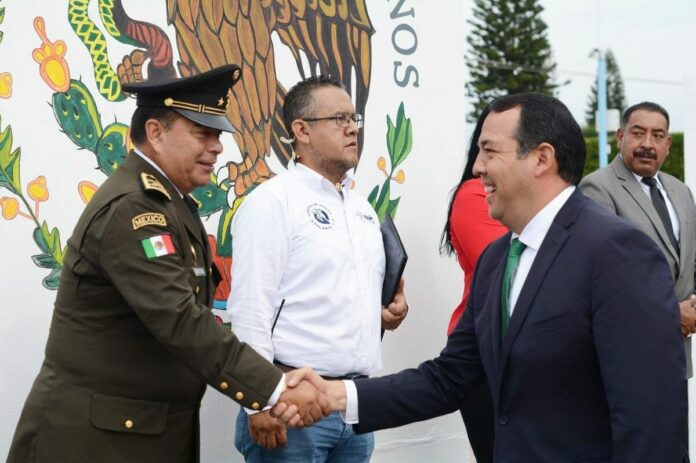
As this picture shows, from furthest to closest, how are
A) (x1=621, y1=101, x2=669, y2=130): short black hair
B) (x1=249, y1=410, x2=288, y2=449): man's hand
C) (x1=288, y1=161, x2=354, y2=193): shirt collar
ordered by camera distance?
1. (x1=621, y1=101, x2=669, y2=130): short black hair
2. (x1=288, y1=161, x2=354, y2=193): shirt collar
3. (x1=249, y1=410, x2=288, y2=449): man's hand

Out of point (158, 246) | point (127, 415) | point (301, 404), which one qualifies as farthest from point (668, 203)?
point (127, 415)

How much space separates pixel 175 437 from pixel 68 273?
0.60 metres

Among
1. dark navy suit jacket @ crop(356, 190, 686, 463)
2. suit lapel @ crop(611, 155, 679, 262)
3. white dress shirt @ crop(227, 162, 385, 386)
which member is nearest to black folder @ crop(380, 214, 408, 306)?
white dress shirt @ crop(227, 162, 385, 386)

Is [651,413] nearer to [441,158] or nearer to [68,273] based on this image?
[68,273]

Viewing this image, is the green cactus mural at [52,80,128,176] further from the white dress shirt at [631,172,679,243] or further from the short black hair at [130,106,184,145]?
the white dress shirt at [631,172,679,243]

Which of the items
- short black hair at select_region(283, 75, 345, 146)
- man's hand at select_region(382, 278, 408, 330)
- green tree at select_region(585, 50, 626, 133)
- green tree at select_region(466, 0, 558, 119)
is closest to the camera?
short black hair at select_region(283, 75, 345, 146)

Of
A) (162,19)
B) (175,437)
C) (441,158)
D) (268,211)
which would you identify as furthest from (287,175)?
(441,158)

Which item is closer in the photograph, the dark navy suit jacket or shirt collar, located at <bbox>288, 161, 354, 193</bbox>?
the dark navy suit jacket

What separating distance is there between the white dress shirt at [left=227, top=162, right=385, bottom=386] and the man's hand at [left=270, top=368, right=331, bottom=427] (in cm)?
19

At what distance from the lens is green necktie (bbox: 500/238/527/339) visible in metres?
2.64

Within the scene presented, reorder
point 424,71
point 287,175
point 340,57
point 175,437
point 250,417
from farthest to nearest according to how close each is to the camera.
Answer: point 424,71, point 340,57, point 287,175, point 250,417, point 175,437

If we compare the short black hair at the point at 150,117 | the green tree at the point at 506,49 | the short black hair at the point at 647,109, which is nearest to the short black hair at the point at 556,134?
the short black hair at the point at 150,117

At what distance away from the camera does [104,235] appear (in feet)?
9.43

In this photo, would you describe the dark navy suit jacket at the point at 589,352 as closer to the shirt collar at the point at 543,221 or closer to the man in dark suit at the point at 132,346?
the shirt collar at the point at 543,221
